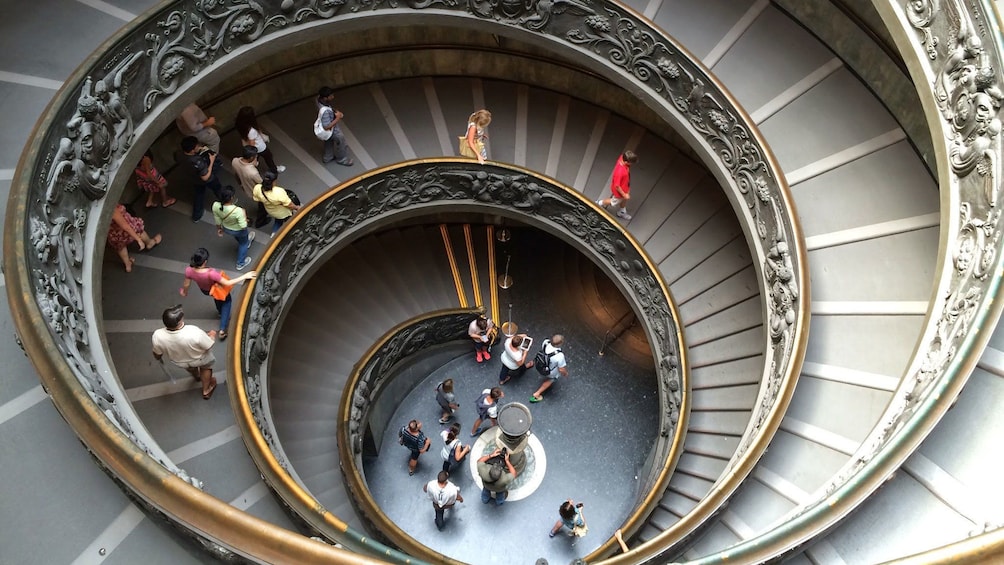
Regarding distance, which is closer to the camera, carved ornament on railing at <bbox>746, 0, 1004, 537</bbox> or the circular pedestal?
carved ornament on railing at <bbox>746, 0, 1004, 537</bbox>

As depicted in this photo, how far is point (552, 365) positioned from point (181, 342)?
266 inches

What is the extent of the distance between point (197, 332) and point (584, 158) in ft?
23.8

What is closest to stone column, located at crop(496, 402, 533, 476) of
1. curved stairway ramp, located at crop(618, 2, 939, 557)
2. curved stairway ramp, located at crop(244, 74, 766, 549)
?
curved stairway ramp, located at crop(618, 2, 939, 557)

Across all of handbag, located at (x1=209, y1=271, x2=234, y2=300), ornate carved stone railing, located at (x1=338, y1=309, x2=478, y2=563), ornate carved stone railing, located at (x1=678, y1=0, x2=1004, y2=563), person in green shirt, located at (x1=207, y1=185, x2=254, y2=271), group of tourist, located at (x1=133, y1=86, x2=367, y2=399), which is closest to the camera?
ornate carved stone railing, located at (x1=678, y1=0, x2=1004, y2=563)

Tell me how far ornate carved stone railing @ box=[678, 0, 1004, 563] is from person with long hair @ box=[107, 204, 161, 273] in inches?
281

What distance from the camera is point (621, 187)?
9789mm

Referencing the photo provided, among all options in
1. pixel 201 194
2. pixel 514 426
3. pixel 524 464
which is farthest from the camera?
pixel 524 464

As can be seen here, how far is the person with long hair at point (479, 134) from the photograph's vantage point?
9977 millimetres

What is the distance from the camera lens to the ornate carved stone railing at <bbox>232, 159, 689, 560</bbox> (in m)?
8.26

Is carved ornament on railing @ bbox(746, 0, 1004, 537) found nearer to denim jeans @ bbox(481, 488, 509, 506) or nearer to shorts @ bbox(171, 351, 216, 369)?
shorts @ bbox(171, 351, 216, 369)

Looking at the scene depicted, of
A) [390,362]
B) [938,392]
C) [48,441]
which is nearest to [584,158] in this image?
[390,362]

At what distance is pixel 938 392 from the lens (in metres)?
3.95

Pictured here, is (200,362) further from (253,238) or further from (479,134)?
(479,134)

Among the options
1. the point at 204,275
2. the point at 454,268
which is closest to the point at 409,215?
the point at 454,268
